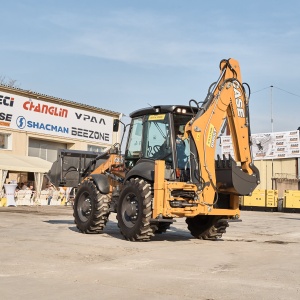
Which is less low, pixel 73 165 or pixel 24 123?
pixel 24 123

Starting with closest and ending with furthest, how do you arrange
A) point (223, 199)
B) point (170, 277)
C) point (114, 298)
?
point (114, 298) → point (170, 277) → point (223, 199)

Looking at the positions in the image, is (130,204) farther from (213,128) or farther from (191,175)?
(213,128)

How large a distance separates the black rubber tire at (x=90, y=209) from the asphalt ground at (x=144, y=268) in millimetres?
613

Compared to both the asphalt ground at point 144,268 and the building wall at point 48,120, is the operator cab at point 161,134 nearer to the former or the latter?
the asphalt ground at point 144,268

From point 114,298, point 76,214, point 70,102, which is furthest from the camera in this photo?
point 70,102

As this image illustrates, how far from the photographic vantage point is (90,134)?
135 feet

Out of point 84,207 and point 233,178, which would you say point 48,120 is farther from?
point 233,178

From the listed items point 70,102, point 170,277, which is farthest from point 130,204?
point 70,102

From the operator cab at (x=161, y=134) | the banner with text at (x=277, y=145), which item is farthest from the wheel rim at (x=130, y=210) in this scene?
the banner with text at (x=277, y=145)

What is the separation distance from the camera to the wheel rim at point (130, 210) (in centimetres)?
1147

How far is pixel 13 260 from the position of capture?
26.8 ft

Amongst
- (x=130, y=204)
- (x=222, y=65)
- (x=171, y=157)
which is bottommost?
(x=130, y=204)

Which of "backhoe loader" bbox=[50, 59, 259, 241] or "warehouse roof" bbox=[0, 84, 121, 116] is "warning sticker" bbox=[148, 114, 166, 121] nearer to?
"backhoe loader" bbox=[50, 59, 259, 241]

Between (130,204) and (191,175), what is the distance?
157 centimetres
